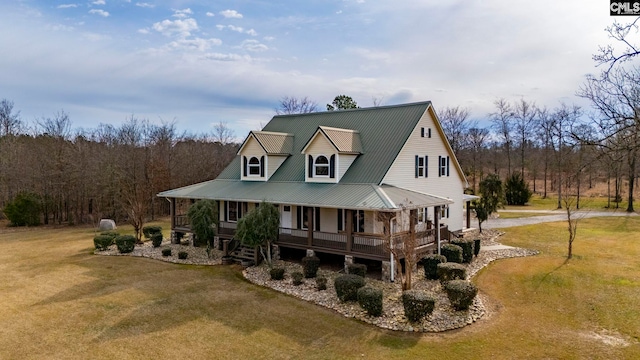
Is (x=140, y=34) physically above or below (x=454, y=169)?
above

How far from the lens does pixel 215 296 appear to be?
1518 cm

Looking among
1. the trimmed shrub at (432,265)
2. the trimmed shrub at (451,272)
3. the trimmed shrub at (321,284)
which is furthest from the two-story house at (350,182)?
the trimmed shrub at (451,272)

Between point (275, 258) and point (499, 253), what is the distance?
11.9 meters

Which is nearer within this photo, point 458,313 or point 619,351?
point 619,351

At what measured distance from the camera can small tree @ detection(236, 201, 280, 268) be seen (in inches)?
712

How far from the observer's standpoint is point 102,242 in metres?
23.4

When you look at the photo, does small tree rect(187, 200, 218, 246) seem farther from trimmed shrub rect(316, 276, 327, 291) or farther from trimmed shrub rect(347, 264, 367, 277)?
trimmed shrub rect(347, 264, 367, 277)

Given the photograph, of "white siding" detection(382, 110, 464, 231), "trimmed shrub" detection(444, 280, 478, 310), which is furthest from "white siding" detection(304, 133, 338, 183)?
"trimmed shrub" detection(444, 280, 478, 310)

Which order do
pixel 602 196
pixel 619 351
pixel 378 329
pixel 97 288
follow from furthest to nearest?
1. pixel 602 196
2. pixel 97 288
3. pixel 378 329
4. pixel 619 351

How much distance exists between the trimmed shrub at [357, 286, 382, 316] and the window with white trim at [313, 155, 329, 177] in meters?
8.84

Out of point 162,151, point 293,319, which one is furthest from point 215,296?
point 162,151

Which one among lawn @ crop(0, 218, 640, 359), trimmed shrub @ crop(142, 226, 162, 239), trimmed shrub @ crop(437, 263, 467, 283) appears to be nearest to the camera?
lawn @ crop(0, 218, 640, 359)

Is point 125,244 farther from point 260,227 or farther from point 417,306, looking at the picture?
point 417,306

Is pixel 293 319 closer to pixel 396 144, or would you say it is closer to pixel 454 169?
pixel 396 144
